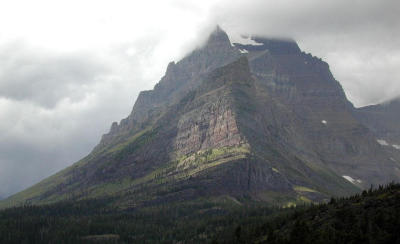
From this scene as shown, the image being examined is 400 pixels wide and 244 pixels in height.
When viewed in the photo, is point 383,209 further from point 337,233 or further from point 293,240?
point 293,240

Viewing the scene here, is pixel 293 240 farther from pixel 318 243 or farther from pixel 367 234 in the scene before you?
pixel 367 234

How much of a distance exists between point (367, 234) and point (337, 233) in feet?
49.7

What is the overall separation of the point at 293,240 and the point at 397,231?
119 feet

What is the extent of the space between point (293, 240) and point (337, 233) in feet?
49.7

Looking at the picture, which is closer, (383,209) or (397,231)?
(397,231)

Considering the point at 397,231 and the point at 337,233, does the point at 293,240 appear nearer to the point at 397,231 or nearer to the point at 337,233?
the point at 337,233

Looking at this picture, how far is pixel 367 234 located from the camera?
179 metres

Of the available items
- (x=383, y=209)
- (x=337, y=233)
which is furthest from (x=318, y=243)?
(x=383, y=209)

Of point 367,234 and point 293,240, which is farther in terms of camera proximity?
point 293,240

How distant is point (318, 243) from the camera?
598 ft

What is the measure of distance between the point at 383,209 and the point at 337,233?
20.9 meters

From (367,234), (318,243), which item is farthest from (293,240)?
(367,234)

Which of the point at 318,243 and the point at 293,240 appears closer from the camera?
the point at 318,243

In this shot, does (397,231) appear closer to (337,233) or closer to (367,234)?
(367,234)
